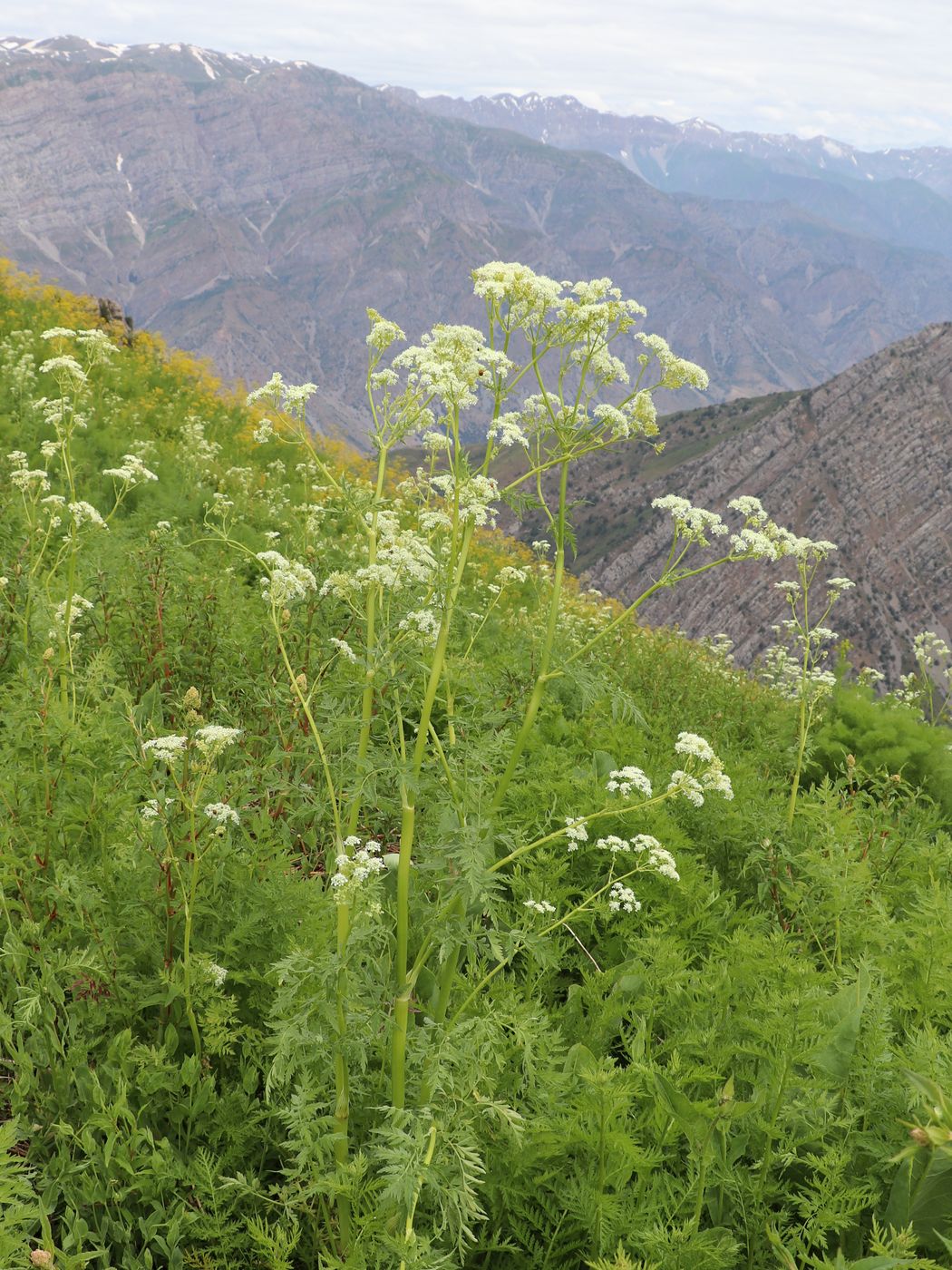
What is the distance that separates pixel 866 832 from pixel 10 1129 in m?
5.42

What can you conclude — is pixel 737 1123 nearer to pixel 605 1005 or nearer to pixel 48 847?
pixel 605 1005

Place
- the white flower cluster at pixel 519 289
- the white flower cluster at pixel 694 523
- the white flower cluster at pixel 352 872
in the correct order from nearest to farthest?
the white flower cluster at pixel 352 872 < the white flower cluster at pixel 519 289 < the white flower cluster at pixel 694 523

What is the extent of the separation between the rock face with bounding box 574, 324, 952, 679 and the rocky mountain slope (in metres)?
0.23

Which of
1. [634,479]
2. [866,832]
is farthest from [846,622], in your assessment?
[866,832]

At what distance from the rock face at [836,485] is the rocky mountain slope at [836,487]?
0.75 feet

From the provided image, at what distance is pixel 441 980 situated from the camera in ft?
11.5

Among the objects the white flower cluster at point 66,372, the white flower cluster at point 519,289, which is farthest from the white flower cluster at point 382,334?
the white flower cluster at point 66,372

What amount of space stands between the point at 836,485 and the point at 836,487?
0.35m

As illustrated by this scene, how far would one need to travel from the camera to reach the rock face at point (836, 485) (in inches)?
6107

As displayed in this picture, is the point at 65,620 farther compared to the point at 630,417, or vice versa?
the point at 65,620

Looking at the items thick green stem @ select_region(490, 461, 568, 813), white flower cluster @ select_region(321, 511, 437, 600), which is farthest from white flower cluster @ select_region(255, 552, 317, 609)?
thick green stem @ select_region(490, 461, 568, 813)

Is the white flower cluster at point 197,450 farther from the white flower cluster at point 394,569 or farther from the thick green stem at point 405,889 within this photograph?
the thick green stem at point 405,889

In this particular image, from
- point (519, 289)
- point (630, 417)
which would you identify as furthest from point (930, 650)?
point (519, 289)

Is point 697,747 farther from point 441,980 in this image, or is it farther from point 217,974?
point 217,974
